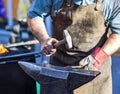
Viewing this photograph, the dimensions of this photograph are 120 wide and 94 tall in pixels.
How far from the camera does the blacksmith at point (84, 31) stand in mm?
2430

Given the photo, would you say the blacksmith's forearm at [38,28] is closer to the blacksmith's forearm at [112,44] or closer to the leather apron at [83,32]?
the leather apron at [83,32]

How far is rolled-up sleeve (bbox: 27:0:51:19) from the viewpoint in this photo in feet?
8.68

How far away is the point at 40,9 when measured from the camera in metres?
2.68

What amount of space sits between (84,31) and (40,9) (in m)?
0.37

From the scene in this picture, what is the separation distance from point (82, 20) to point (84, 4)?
11 centimetres

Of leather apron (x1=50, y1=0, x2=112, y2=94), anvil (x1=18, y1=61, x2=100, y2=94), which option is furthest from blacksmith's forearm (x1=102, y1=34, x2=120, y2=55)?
anvil (x1=18, y1=61, x2=100, y2=94)

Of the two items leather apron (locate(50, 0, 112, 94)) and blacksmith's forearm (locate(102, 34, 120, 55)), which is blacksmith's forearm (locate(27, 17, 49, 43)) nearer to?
leather apron (locate(50, 0, 112, 94))

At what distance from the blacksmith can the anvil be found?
0.21m

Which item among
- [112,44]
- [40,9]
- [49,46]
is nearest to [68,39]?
[49,46]

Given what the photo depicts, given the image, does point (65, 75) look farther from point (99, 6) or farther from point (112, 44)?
point (99, 6)

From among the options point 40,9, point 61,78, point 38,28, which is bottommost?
point 61,78

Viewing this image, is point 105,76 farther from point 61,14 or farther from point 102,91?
point 61,14

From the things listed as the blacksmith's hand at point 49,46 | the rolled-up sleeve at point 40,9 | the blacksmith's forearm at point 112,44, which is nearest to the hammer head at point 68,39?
the blacksmith's hand at point 49,46

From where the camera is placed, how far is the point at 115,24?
244 centimetres
